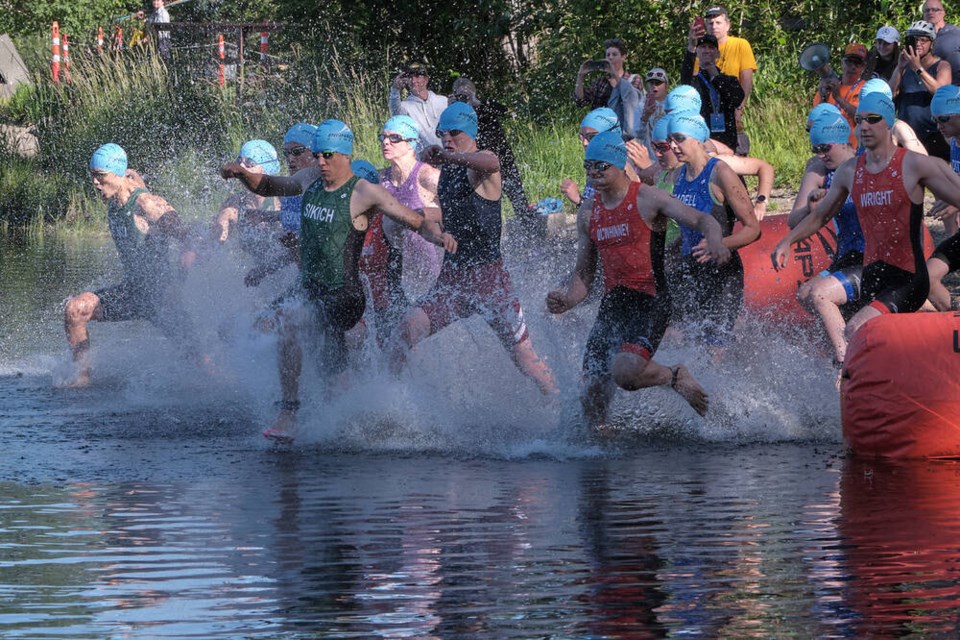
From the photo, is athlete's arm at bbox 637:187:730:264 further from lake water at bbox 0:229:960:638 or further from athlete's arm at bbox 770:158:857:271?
lake water at bbox 0:229:960:638

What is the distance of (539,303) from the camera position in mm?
12016

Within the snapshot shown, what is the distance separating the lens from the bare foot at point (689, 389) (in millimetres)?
8742

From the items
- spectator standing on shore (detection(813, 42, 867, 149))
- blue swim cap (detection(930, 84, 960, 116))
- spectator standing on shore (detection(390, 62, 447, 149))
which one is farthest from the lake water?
spectator standing on shore (detection(390, 62, 447, 149))

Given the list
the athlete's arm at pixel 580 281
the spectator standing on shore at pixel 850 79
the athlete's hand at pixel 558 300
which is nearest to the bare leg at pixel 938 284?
the athlete's arm at pixel 580 281

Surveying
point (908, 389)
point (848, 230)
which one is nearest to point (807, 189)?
point (848, 230)

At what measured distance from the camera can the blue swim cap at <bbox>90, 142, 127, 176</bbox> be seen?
11508 millimetres

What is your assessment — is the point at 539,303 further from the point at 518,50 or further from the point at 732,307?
the point at 518,50

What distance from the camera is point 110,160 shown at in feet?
37.9

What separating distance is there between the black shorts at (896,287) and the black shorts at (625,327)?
1069 millimetres

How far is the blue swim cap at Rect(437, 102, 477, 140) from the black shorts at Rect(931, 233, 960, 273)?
8.53ft

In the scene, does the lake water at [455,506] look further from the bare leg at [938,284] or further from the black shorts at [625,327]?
the bare leg at [938,284]

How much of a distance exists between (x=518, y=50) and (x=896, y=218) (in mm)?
16459

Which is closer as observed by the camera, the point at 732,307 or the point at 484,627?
the point at 484,627

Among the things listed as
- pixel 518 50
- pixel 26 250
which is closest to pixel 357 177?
pixel 26 250
